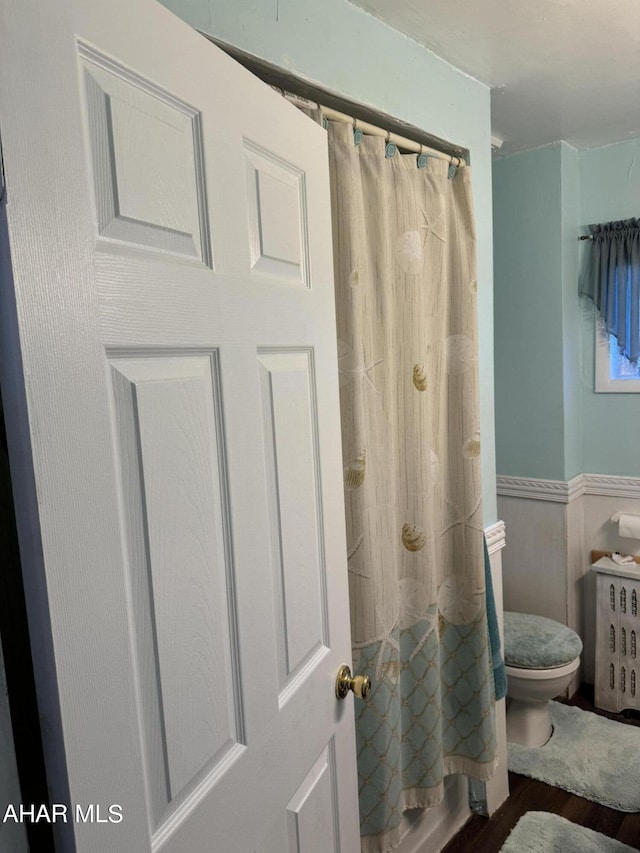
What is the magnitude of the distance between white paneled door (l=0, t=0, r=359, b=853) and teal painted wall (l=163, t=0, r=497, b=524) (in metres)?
0.30

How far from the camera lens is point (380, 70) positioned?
151 centimetres

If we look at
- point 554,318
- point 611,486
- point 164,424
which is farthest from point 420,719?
point 554,318

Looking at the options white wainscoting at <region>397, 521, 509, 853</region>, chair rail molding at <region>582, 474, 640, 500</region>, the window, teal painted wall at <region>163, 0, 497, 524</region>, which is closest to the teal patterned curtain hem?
white wainscoting at <region>397, 521, 509, 853</region>

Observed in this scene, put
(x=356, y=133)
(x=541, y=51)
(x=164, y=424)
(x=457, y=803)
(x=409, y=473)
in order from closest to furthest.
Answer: (x=164, y=424) < (x=356, y=133) < (x=409, y=473) < (x=541, y=51) < (x=457, y=803)

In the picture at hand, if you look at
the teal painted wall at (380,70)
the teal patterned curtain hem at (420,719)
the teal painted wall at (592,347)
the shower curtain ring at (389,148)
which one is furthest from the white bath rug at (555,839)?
the shower curtain ring at (389,148)

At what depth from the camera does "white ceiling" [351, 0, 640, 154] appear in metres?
1.50

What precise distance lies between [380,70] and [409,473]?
1019mm

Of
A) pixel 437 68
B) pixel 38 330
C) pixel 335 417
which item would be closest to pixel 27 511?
pixel 38 330

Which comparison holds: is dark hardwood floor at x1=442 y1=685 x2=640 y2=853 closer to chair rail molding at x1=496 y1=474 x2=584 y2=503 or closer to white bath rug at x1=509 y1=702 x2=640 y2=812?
white bath rug at x1=509 y1=702 x2=640 y2=812

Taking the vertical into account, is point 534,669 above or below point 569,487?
below

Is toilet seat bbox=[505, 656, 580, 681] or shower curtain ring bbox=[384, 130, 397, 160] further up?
shower curtain ring bbox=[384, 130, 397, 160]

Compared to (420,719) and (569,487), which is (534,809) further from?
(569,487)

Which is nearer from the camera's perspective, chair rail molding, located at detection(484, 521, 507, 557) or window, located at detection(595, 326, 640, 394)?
chair rail molding, located at detection(484, 521, 507, 557)

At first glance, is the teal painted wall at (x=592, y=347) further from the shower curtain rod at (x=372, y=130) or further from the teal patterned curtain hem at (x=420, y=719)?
the teal patterned curtain hem at (x=420, y=719)
